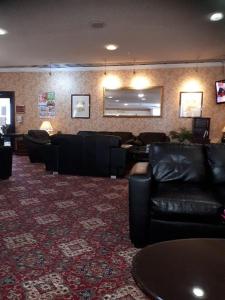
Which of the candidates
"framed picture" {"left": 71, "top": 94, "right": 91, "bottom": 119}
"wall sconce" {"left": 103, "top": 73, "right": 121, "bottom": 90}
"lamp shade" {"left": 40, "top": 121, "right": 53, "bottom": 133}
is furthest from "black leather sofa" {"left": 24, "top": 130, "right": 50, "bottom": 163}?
"wall sconce" {"left": 103, "top": 73, "right": 121, "bottom": 90}

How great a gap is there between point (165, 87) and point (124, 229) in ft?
17.5

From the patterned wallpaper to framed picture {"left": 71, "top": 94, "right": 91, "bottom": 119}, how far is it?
12 cm

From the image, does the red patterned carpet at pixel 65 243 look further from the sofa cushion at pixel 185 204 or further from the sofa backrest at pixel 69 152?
the sofa backrest at pixel 69 152

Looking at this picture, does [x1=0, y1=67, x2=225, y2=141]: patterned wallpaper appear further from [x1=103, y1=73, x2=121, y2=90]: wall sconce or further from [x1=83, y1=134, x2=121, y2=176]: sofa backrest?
[x1=83, y1=134, x2=121, y2=176]: sofa backrest

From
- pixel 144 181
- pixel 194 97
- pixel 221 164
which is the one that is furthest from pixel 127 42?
pixel 144 181

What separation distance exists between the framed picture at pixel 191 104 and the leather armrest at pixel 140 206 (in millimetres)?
5276

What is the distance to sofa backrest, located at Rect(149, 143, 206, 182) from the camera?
283cm

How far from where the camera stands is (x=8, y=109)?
8.27 m

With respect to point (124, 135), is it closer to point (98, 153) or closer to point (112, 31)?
point (98, 153)

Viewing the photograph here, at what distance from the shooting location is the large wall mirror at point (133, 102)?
7.35 meters

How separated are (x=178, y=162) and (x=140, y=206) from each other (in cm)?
87

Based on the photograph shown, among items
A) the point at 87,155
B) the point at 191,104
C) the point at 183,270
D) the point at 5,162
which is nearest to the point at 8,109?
the point at 5,162

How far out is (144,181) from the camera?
2234mm

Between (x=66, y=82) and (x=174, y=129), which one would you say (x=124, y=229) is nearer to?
(x=174, y=129)
